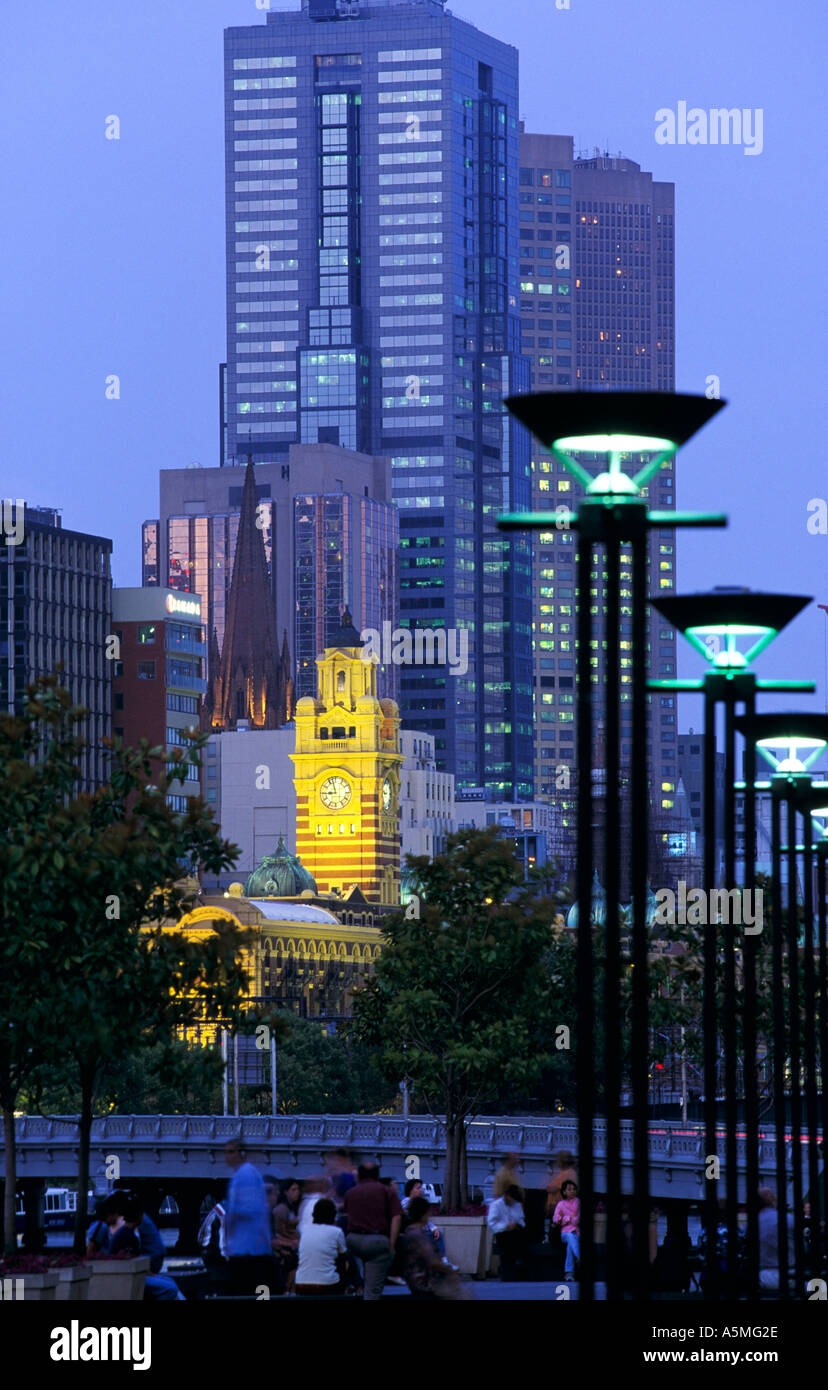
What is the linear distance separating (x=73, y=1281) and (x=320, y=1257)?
4236 millimetres

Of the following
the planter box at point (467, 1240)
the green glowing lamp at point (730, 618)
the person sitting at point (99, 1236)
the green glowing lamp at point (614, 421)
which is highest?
the green glowing lamp at point (614, 421)

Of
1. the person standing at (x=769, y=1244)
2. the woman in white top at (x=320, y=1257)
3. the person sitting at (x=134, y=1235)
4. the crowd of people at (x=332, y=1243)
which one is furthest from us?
the person standing at (x=769, y=1244)

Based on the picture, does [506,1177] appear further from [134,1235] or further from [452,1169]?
[452,1169]

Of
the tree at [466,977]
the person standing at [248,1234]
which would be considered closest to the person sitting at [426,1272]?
the person standing at [248,1234]

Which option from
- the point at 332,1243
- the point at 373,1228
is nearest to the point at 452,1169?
the point at 373,1228

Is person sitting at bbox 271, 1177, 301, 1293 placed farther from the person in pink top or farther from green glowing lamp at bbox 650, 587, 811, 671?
green glowing lamp at bbox 650, 587, 811, 671

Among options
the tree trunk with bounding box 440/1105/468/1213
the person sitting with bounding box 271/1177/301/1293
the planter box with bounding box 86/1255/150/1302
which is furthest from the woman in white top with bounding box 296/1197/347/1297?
the tree trunk with bounding box 440/1105/468/1213

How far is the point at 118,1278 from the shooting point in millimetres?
28656

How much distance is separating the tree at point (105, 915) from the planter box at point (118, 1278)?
6834 millimetres

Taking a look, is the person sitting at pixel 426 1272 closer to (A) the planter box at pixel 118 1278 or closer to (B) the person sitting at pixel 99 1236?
(A) the planter box at pixel 118 1278

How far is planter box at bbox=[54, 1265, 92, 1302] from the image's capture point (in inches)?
1135

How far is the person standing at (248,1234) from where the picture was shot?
2634 centimetres

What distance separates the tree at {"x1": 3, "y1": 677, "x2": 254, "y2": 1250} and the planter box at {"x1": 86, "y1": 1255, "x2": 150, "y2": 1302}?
6.83 metres
